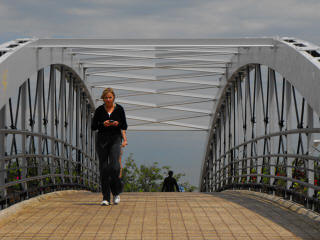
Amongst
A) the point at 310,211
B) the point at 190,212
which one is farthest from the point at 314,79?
the point at 190,212

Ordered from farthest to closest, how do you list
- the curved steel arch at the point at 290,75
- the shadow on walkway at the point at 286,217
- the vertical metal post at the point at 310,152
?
the curved steel arch at the point at 290,75, the vertical metal post at the point at 310,152, the shadow on walkway at the point at 286,217

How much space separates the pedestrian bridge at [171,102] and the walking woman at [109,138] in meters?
0.88

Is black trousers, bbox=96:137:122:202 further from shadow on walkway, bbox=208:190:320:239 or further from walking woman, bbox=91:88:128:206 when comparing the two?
shadow on walkway, bbox=208:190:320:239

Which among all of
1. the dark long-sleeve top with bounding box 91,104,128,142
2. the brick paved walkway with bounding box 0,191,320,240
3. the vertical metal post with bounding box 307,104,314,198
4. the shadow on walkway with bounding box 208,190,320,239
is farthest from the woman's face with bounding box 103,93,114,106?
the vertical metal post with bounding box 307,104,314,198

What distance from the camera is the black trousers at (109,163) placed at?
8312mm

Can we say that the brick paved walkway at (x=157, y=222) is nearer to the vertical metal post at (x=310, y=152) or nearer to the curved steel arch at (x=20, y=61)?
the vertical metal post at (x=310, y=152)

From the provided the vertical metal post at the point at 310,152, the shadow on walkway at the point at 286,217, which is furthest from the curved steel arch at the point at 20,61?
the vertical metal post at the point at 310,152

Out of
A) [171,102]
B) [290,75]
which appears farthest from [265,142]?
[171,102]

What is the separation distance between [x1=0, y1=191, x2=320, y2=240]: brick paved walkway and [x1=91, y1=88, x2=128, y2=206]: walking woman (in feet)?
1.34

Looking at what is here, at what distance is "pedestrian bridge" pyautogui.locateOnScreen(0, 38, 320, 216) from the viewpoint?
30.2ft

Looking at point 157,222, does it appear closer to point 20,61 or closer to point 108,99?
point 108,99

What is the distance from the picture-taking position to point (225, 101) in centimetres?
2427

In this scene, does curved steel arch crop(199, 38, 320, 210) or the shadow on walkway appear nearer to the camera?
the shadow on walkway

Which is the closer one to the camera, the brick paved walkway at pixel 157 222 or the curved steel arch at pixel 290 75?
the brick paved walkway at pixel 157 222
